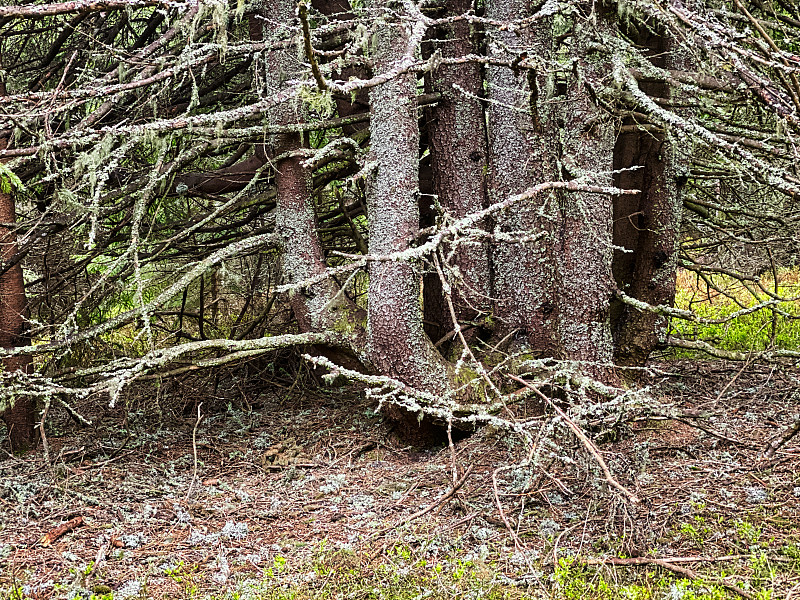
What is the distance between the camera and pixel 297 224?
19.6 feet

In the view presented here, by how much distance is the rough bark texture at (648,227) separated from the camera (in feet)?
20.4

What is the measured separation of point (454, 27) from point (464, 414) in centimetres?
302

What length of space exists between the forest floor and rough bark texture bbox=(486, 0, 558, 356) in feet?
2.34

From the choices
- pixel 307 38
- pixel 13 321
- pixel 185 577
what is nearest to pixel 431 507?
pixel 185 577

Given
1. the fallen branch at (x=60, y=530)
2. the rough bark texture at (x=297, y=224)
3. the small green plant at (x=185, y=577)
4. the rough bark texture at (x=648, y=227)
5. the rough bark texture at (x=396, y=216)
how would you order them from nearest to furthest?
the small green plant at (x=185, y=577)
the fallen branch at (x=60, y=530)
the rough bark texture at (x=396, y=216)
the rough bark texture at (x=297, y=224)
the rough bark texture at (x=648, y=227)

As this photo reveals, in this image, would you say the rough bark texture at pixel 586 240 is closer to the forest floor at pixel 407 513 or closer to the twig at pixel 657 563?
the forest floor at pixel 407 513

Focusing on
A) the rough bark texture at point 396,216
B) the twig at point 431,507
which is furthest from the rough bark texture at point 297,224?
the twig at point 431,507

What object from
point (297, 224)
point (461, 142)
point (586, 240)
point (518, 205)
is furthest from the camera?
point (461, 142)

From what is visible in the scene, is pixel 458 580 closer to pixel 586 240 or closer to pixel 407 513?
pixel 407 513

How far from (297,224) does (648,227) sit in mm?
2889

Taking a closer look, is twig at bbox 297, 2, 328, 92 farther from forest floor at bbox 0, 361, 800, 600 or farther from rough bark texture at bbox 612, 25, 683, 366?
rough bark texture at bbox 612, 25, 683, 366

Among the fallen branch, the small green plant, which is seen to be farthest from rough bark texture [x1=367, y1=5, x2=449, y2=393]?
the fallen branch

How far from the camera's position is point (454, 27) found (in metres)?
6.03

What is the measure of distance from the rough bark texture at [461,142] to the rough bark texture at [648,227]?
118 centimetres
